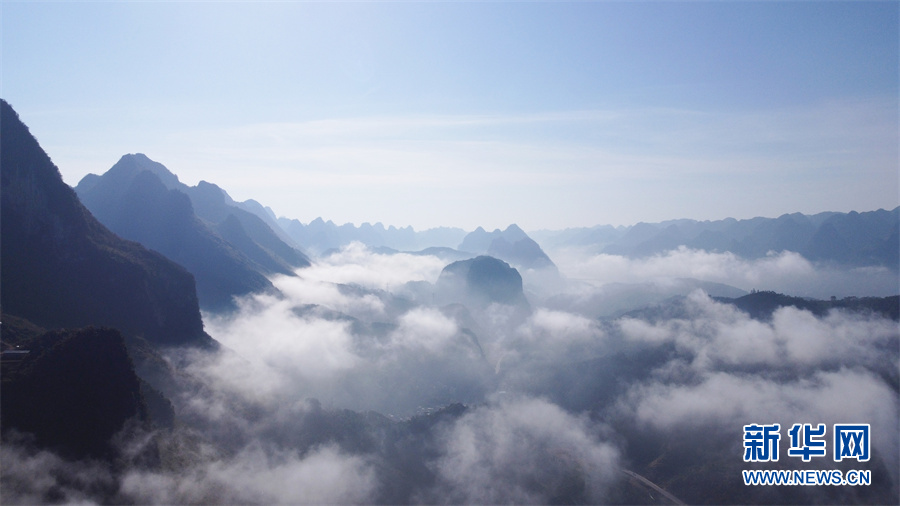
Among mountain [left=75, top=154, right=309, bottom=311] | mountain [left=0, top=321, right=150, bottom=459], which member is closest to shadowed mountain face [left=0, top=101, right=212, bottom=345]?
mountain [left=0, top=321, right=150, bottom=459]

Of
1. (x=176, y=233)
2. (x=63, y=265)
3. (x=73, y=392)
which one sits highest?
(x=176, y=233)

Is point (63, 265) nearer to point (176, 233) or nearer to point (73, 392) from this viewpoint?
point (73, 392)

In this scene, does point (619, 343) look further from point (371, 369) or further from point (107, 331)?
point (107, 331)

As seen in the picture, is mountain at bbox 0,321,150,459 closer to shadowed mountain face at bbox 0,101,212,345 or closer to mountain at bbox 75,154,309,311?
shadowed mountain face at bbox 0,101,212,345

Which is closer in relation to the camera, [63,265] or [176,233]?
[63,265]

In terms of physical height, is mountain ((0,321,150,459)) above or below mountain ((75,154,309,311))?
below

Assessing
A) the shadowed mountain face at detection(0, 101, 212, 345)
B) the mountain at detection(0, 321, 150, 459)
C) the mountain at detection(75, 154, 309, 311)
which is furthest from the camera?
the mountain at detection(75, 154, 309, 311)

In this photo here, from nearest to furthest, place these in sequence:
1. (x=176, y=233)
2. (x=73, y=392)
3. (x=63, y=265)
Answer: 1. (x=73, y=392)
2. (x=63, y=265)
3. (x=176, y=233)

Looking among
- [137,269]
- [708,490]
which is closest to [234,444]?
[137,269]

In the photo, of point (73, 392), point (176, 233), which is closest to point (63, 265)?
point (73, 392)
